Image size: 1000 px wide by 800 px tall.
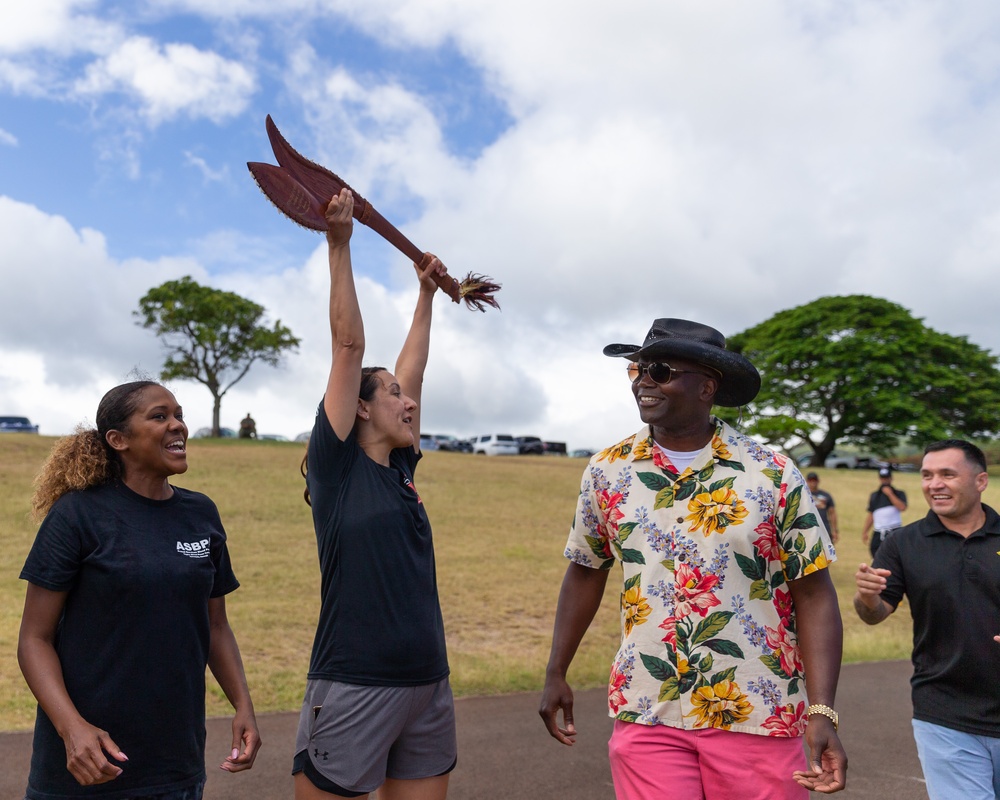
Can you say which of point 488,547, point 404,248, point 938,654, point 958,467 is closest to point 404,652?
point 404,248

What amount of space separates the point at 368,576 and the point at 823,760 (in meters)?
1.52

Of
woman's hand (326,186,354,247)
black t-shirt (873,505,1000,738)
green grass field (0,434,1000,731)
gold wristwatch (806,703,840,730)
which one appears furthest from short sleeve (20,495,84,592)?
green grass field (0,434,1000,731)

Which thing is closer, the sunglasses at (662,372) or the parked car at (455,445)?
the sunglasses at (662,372)

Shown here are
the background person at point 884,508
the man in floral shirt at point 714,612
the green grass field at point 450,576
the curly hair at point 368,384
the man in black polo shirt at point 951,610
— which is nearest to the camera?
the man in floral shirt at point 714,612

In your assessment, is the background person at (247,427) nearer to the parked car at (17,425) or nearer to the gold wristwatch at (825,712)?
the parked car at (17,425)

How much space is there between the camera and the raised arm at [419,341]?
12.7ft

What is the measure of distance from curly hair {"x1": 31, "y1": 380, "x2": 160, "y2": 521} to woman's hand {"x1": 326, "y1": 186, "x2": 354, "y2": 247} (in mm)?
887

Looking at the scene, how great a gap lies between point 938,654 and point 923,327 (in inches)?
1920

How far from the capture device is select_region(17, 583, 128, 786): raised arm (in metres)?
2.81

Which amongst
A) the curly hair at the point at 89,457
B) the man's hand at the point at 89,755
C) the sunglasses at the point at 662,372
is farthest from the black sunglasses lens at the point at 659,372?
the man's hand at the point at 89,755

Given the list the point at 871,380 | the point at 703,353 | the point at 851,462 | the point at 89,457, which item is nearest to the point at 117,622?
the point at 89,457

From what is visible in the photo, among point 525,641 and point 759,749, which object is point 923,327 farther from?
point 759,749

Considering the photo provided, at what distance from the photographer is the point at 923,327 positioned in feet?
159

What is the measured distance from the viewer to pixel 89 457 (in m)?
3.18
